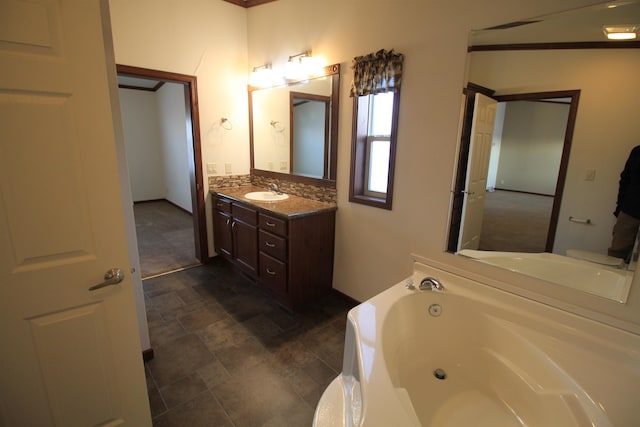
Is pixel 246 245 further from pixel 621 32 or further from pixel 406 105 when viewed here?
pixel 621 32

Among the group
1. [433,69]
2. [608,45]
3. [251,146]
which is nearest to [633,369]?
[608,45]

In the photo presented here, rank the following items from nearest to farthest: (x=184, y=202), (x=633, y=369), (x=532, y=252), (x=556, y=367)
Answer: (x=633, y=369) → (x=556, y=367) → (x=532, y=252) → (x=184, y=202)

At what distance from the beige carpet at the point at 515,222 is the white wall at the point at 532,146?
59 millimetres

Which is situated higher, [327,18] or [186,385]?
[327,18]

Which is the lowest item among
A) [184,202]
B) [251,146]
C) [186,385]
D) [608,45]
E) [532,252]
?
[186,385]

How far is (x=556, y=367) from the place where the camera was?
55.6 inches

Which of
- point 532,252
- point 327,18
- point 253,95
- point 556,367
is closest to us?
point 556,367

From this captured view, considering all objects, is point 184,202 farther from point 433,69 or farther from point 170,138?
point 433,69

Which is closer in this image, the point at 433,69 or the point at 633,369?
the point at 633,369

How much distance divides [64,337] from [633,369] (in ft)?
7.79

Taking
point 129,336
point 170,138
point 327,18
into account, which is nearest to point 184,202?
point 170,138

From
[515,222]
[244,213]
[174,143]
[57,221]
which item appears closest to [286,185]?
[244,213]

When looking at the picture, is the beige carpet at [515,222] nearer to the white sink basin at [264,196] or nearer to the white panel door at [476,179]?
the white panel door at [476,179]

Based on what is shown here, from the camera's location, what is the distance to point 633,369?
129 cm
